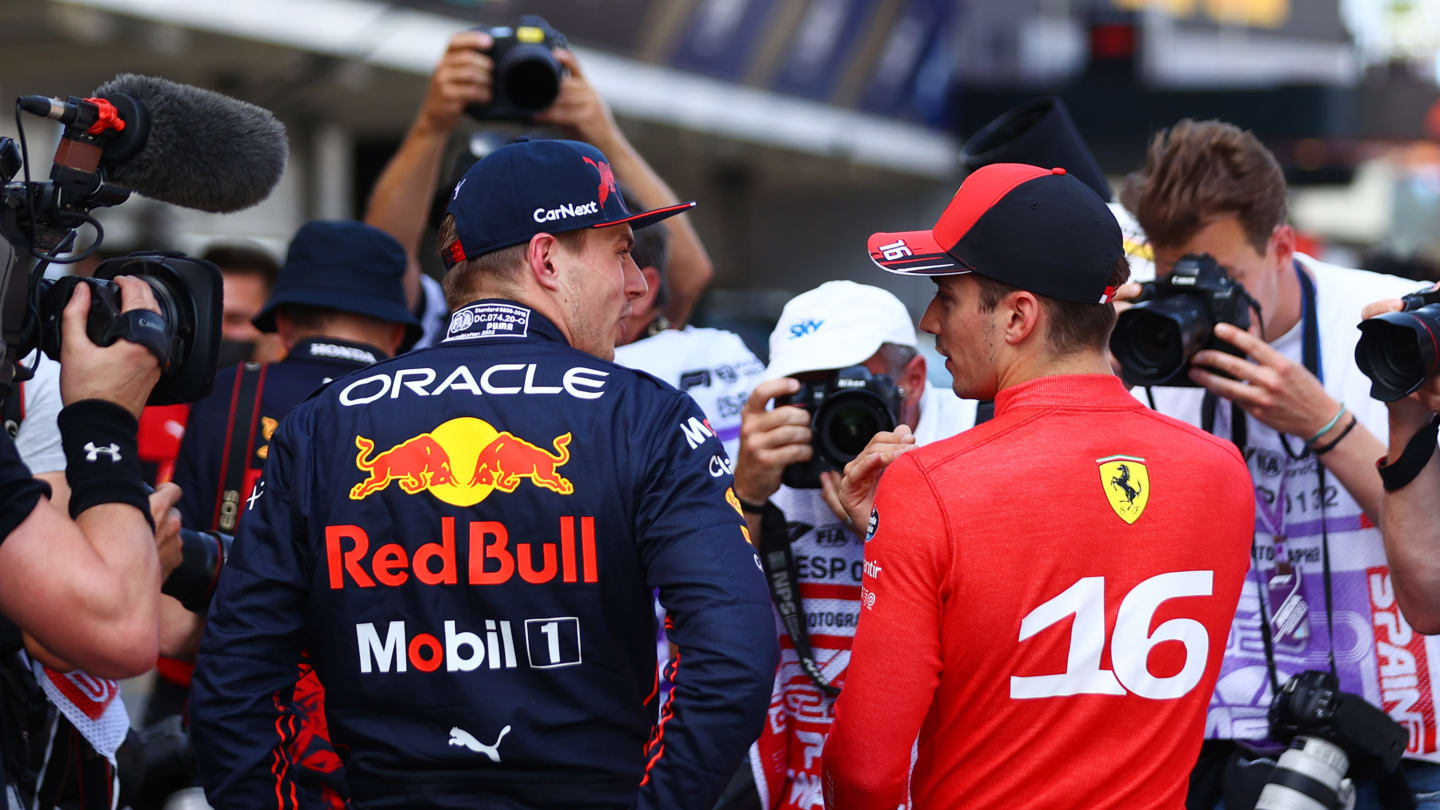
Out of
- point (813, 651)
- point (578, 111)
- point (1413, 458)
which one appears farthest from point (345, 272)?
point (1413, 458)

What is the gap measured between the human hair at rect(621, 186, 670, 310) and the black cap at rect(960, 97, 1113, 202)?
29.1 inches

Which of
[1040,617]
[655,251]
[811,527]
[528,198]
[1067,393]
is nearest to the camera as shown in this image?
[1040,617]

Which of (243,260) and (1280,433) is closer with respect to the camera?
(1280,433)

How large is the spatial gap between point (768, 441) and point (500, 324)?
65cm

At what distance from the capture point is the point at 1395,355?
2350 mm

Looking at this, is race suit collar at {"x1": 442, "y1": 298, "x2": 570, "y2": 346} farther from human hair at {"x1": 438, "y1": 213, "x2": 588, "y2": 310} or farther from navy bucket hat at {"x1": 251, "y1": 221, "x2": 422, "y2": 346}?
navy bucket hat at {"x1": 251, "y1": 221, "x2": 422, "y2": 346}

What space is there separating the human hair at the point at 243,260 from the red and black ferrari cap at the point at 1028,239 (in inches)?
136

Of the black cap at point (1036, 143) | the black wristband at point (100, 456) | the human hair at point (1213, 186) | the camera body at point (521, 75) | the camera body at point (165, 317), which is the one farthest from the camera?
the camera body at point (521, 75)

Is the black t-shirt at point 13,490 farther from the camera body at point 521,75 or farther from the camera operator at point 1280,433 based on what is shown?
the camera operator at point 1280,433

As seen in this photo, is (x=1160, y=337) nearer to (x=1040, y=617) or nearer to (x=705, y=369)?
(x=1040, y=617)

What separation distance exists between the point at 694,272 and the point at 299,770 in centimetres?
184

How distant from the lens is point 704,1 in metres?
16.6

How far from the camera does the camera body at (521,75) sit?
11.1ft

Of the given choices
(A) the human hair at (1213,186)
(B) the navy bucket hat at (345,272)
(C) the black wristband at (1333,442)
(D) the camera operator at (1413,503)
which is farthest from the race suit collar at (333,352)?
(D) the camera operator at (1413,503)
